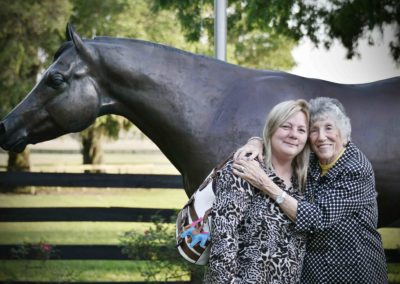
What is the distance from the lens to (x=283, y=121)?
209 centimetres

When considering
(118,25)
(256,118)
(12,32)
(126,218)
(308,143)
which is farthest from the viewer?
(118,25)

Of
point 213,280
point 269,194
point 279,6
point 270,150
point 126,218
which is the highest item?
point 279,6

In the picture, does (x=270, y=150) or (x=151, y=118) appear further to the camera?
(x=151, y=118)

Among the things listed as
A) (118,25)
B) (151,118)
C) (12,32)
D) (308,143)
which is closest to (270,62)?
(118,25)

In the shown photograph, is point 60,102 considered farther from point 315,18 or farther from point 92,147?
point 92,147

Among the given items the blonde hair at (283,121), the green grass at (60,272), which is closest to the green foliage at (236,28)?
the green grass at (60,272)

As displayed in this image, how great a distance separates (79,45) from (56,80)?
0.21 metres

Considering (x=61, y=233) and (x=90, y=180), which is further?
(x=61, y=233)

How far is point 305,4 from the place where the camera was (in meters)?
5.97

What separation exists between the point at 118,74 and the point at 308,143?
4.05 ft

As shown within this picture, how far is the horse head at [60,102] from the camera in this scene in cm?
309

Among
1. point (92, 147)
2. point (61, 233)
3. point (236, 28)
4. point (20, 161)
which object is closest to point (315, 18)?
point (236, 28)

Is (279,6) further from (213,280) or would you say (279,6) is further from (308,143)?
(213,280)

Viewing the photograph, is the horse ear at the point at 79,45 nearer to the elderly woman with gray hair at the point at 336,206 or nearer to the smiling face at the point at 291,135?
the elderly woman with gray hair at the point at 336,206
